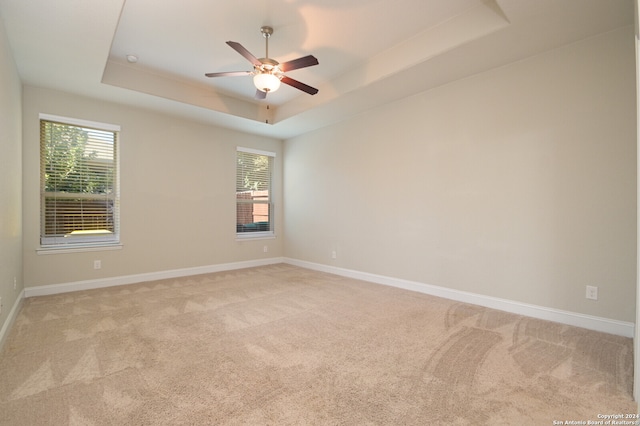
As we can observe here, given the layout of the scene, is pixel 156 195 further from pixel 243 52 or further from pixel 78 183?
pixel 243 52

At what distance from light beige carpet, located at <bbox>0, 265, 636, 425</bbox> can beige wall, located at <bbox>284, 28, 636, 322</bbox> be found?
52cm

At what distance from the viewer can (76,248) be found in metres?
4.10

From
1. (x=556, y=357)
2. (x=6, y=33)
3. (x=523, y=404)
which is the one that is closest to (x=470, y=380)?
(x=523, y=404)

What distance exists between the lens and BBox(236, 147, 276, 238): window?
588 cm

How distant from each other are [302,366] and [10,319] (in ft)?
9.37

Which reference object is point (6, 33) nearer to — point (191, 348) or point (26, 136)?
point (26, 136)

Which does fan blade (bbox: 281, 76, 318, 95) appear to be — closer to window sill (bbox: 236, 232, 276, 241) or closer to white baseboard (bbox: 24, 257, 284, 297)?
window sill (bbox: 236, 232, 276, 241)

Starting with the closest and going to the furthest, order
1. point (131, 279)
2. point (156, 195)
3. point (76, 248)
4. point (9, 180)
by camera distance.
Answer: point (9, 180) < point (76, 248) < point (131, 279) < point (156, 195)

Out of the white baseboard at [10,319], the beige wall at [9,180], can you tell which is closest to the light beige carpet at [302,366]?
the white baseboard at [10,319]

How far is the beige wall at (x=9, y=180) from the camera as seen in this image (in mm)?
2541

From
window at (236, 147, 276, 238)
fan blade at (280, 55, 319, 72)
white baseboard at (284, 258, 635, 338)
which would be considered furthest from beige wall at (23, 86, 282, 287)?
fan blade at (280, 55, 319, 72)

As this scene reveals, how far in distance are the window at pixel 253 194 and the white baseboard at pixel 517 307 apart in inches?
92.0

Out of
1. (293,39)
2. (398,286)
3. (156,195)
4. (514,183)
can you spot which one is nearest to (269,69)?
(293,39)

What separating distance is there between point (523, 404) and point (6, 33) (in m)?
4.81
